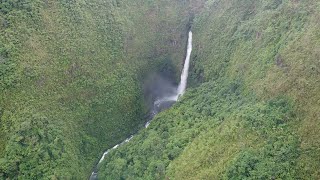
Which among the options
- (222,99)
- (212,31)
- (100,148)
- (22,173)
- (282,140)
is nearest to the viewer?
(282,140)

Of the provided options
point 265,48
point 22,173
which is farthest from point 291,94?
point 22,173

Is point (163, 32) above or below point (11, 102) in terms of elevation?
below

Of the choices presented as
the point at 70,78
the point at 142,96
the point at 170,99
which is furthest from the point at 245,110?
the point at 70,78

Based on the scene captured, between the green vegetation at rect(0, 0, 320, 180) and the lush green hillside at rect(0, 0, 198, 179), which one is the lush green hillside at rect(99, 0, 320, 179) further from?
the lush green hillside at rect(0, 0, 198, 179)

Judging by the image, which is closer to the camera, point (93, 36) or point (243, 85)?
point (243, 85)

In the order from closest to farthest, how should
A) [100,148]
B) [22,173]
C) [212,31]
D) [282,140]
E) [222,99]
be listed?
[282,140] < [22,173] < [222,99] < [100,148] < [212,31]

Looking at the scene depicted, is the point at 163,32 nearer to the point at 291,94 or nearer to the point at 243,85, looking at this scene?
the point at 243,85

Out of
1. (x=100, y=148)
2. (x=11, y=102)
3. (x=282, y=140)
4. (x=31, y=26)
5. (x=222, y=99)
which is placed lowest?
(x=282, y=140)
